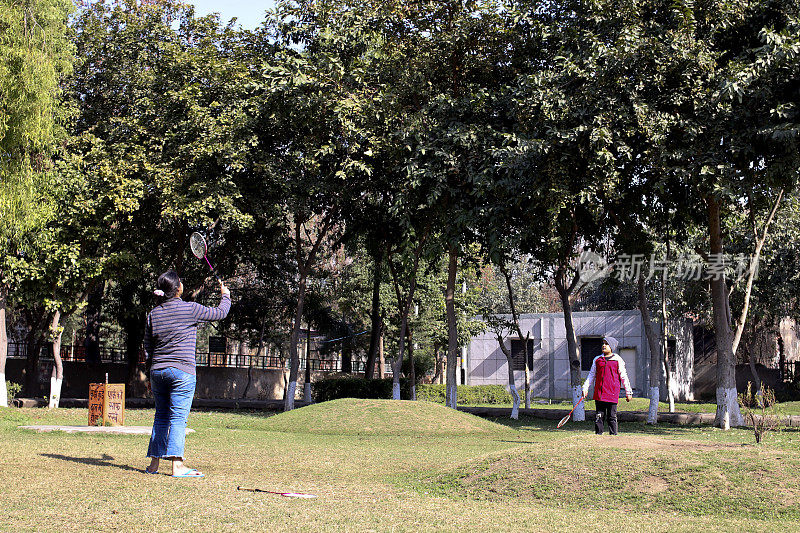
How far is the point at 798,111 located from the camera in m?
16.9

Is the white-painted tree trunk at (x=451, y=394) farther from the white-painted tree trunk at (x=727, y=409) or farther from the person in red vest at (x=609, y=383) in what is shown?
the person in red vest at (x=609, y=383)

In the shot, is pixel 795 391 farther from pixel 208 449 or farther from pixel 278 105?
pixel 208 449

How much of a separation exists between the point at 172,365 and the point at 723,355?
16839mm

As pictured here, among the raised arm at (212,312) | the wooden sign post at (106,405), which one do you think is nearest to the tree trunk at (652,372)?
the wooden sign post at (106,405)

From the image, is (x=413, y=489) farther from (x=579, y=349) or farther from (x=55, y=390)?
(x=579, y=349)

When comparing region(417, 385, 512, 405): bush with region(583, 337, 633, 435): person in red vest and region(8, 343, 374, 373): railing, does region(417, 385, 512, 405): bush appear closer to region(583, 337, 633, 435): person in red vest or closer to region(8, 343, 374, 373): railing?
region(8, 343, 374, 373): railing

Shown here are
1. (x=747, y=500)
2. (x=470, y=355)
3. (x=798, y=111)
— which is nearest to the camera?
(x=747, y=500)

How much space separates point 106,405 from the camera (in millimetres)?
15211

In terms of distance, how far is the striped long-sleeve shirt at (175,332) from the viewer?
782cm

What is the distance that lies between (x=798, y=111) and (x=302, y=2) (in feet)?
45.2

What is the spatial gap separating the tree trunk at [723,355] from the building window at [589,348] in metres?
21.9

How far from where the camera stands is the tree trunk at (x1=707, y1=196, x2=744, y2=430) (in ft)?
66.5

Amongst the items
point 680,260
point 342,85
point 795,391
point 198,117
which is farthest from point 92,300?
point 795,391

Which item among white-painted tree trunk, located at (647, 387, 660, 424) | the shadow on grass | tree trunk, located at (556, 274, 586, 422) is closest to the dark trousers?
the shadow on grass
